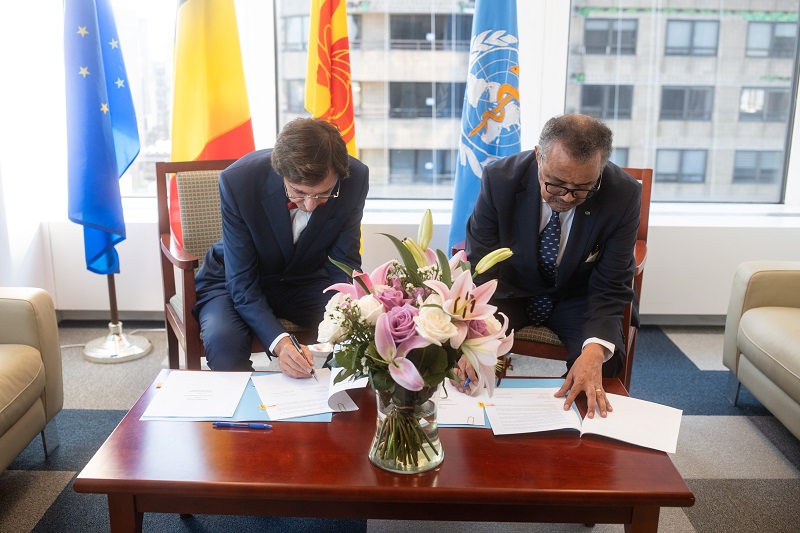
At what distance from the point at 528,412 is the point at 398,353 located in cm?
54

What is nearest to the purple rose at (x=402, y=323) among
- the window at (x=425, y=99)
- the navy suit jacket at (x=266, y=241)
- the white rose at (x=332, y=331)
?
the white rose at (x=332, y=331)

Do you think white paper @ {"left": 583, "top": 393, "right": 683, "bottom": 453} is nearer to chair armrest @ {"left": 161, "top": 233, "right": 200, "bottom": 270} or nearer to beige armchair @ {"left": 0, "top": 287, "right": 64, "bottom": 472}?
chair armrest @ {"left": 161, "top": 233, "right": 200, "bottom": 270}

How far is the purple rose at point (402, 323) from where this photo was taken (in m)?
1.40

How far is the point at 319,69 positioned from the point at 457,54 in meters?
0.93

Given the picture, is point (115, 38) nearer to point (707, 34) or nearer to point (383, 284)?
point (383, 284)

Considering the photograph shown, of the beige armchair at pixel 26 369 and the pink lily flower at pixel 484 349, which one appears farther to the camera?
the beige armchair at pixel 26 369

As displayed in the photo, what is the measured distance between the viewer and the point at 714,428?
284 cm

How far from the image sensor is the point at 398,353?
142cm

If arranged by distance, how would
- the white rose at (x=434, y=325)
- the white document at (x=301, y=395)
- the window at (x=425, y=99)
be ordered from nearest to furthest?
1. the white rose at (x=434, y=325)
2. the white document at (x=301, y=395)
3. the window at (x=425, y=99)

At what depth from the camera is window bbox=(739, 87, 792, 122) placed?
4.07 metres

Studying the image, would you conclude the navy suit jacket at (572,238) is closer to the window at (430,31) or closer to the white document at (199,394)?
the white document at (199,394)

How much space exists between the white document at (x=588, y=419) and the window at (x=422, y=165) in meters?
2.42

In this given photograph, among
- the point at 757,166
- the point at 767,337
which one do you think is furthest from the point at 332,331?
the point at 757,166

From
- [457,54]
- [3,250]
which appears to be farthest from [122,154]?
[457,54]
